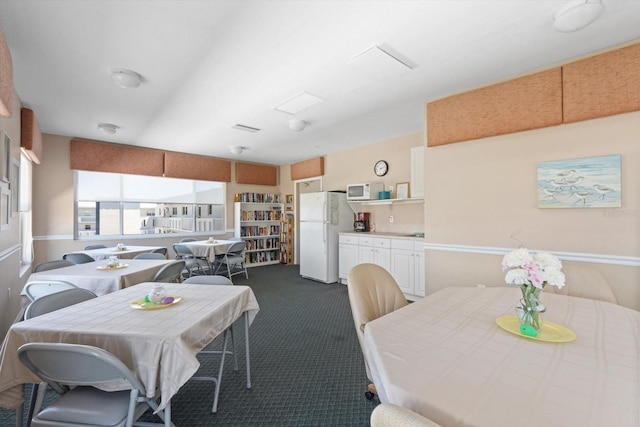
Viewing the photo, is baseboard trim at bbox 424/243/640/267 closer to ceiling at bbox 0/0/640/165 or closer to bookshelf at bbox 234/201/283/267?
ceiling at bbox 0/0/640/165

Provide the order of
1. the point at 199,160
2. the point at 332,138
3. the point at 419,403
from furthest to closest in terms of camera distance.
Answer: the point at 199,160 → the point at 332,138 → the point at 419,403

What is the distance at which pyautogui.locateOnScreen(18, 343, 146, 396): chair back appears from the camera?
3.68 feet

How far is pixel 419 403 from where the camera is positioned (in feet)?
2.78

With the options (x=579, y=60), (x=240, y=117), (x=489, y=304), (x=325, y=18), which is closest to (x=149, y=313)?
(x=489, y=304)

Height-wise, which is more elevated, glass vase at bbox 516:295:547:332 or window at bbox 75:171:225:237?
window at bbox 75:171:225:237

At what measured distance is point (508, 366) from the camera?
1024 millimetres

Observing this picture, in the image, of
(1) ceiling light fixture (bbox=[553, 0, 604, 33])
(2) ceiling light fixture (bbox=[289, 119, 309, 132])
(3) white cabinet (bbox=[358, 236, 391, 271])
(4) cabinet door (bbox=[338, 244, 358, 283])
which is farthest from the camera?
(4) cabinet door (bbox=[338, 244, 358, 283])

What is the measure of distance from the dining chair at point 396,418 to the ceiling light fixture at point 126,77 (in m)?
3.38

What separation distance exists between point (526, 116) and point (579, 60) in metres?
0.57

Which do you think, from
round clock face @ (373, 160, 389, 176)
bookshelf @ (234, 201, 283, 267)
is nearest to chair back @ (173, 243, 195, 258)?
bookshelf @ (234, 201, 283, 267)

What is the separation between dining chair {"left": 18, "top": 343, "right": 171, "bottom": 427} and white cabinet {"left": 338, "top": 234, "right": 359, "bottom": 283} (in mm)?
3949

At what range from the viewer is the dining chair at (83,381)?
3.72ft

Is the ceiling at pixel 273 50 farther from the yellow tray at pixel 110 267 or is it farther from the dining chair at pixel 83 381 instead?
the dining chair at pixel 83 381

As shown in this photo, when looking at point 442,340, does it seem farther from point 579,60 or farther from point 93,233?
point 93,233
